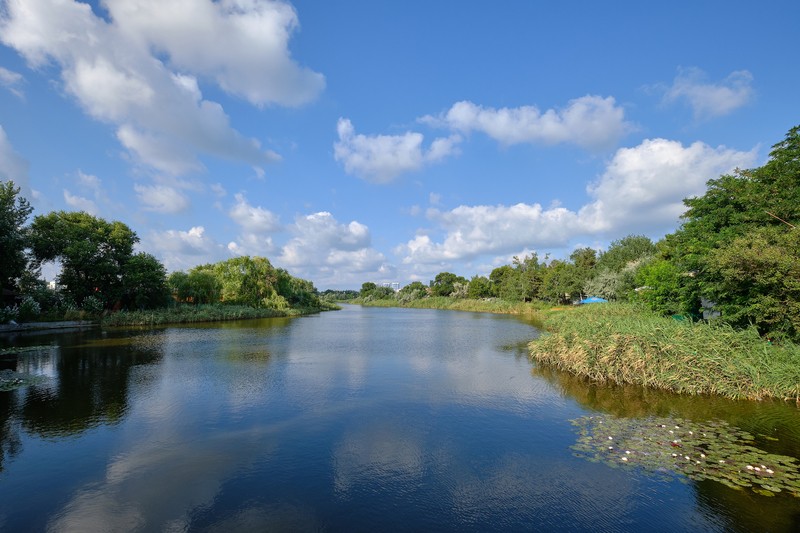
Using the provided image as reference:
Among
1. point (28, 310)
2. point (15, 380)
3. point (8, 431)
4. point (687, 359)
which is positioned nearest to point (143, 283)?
point (28, 310)

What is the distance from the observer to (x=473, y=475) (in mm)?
7555

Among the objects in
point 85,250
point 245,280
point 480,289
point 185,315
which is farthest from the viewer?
point 480,289

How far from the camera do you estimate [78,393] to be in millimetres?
12773

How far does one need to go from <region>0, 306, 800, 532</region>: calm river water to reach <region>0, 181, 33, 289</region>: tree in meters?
12.8

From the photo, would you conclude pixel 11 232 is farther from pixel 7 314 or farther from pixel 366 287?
pixel 366 287

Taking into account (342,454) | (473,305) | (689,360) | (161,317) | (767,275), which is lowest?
(342,454)

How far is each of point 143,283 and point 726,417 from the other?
44.4m

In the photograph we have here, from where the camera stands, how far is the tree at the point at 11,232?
2442 centimetres

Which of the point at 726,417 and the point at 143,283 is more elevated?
the point at 143,283

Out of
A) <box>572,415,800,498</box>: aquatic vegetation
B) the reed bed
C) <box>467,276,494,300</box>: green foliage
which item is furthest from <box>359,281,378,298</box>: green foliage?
<box>572,415,800,498</box>: aquatic vegetation

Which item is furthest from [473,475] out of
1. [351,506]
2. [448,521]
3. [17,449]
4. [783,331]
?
[783,331]

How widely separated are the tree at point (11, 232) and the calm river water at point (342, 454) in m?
12.8

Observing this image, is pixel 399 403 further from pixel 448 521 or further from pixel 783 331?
pixel 783 331

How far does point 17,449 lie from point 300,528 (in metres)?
7.13
